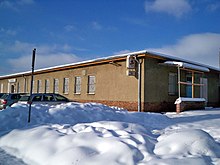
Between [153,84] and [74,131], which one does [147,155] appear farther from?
[153,84]

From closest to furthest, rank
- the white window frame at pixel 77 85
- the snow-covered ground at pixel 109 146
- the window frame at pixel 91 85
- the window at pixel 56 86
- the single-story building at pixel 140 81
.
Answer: the snow-covered ground at pixel 109 146
the single-story building at pixel 140 81
the window frame at pixel 91 85
the white window frame at pixel 77 85
the window at pixel 56 86

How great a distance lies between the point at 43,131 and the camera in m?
6.49

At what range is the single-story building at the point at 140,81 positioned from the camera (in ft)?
53.3

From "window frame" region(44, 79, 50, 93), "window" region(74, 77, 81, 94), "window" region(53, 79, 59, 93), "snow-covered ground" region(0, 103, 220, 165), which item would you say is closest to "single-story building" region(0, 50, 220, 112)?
"window" region(74, 77, 81, 94)

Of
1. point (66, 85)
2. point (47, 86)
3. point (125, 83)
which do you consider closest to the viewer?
point (125, 83)

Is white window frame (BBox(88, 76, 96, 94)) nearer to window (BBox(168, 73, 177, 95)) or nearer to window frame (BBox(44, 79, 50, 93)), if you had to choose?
window (BBox(168, 73, 177, 95))

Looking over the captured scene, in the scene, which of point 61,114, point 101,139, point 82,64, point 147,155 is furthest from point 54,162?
point 82,64

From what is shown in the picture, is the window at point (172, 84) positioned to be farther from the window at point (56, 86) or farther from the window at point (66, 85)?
the window at point (56, 86)

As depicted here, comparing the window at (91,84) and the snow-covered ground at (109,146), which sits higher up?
the window at (91,84)

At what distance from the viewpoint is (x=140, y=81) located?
16141 mm

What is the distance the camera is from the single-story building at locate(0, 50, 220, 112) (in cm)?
1625

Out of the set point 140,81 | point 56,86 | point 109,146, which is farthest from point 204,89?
point 109,146

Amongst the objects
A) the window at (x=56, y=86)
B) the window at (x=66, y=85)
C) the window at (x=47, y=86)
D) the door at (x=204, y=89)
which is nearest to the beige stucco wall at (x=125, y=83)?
the door at (x=204, y=89)

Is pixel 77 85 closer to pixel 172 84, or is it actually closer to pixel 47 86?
pixel 47 86
